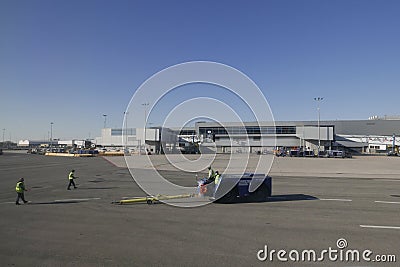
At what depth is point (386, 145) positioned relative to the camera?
10812 centimetres

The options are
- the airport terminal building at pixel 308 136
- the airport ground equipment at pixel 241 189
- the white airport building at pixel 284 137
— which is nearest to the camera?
the airport ground equipment at pixel 241 189

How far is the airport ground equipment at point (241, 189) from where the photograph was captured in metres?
14.1

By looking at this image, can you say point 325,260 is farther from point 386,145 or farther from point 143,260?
point 386,145

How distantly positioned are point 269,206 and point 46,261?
969 cm

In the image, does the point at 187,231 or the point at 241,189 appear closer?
the point at 187,231

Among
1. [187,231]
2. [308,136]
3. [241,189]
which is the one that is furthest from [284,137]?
[187,231]

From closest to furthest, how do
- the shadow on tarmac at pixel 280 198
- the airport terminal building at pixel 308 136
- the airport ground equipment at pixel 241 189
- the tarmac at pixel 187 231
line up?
1. the tarmac at pixel 187 231
2. the airport ground equipment at pixel 241 189
3. the shadow on tarmac at pixel 280 198
4. the airport terminal building at pixel 308 136

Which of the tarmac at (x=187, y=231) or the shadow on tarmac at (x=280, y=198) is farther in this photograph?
the shadow on tarmac at (x=280, y=198)

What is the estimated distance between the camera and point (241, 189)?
1430 centimetres

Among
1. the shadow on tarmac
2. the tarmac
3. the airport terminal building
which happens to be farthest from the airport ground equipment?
the airport terminal building

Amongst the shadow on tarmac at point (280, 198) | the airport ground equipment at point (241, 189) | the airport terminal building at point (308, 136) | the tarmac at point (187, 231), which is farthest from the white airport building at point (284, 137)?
the tarmac at point (187, 231)

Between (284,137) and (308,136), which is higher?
(284,137)

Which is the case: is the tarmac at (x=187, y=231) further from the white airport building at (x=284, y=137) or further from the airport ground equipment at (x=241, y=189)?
the white airport building at (x=284, y=137)

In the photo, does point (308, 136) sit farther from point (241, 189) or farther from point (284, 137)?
A: point (241, 189)
